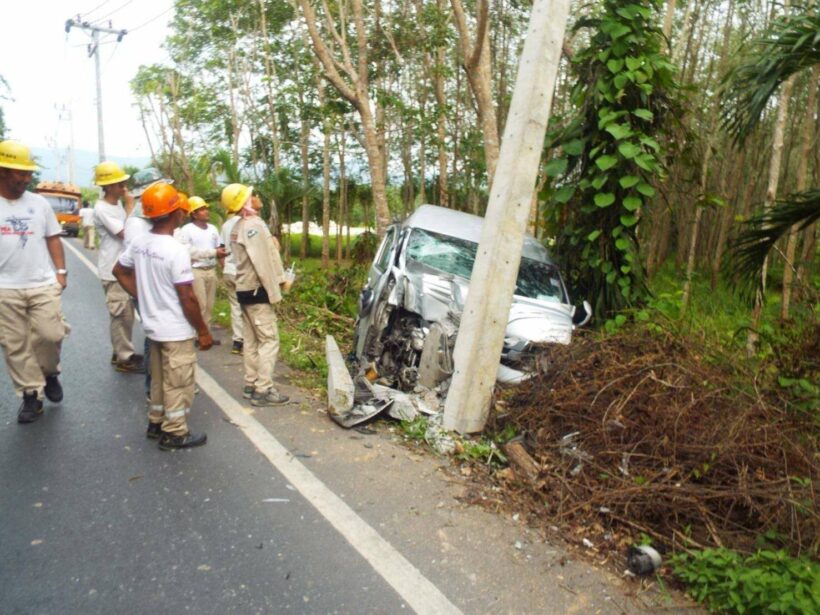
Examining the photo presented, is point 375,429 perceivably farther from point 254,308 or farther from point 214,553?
point 214,553

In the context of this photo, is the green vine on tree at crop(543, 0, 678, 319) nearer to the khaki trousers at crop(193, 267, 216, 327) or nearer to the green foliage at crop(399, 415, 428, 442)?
the green foliage at crop(399, 415, 428, 442)

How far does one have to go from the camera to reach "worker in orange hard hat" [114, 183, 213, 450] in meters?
4.30

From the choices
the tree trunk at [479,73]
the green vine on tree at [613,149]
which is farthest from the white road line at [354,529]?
the tree trunk at [479,73]

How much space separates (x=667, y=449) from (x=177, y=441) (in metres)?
3.39

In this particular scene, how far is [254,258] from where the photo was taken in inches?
216

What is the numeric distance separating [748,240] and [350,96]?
23.3ft

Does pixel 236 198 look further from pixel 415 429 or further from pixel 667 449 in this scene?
pixel 667 449

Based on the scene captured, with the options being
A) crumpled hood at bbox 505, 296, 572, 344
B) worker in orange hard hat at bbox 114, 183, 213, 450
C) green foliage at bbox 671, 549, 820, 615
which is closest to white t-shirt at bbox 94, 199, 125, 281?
worker in orange hard hat at bbox 114, 183, 213, 450

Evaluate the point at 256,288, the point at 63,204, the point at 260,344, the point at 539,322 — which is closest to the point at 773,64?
the point at 539,322

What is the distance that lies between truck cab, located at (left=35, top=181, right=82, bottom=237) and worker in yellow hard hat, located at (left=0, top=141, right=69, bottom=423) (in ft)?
84.1

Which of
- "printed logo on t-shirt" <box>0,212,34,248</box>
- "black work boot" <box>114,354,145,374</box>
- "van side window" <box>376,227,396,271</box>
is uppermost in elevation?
"printed logo on t-shirt" <box>0,212,34,248</box>

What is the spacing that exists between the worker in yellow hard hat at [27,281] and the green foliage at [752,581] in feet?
15.6

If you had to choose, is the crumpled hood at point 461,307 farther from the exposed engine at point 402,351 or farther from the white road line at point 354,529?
the white road line at point 354,529

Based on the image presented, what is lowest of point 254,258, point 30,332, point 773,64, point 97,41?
point 30,332
